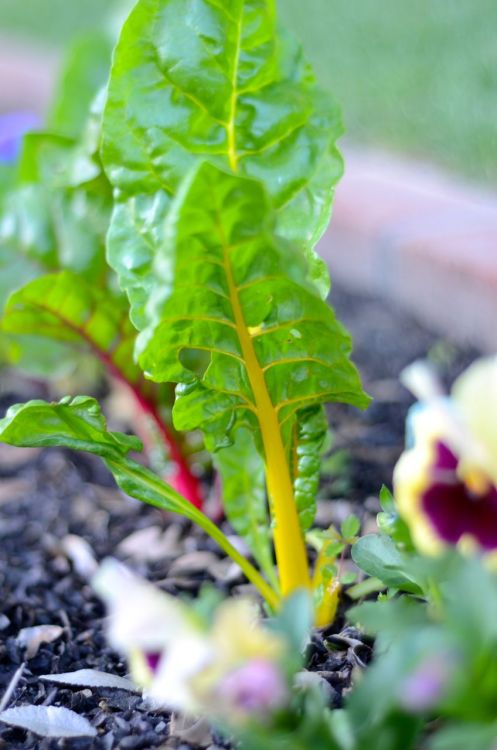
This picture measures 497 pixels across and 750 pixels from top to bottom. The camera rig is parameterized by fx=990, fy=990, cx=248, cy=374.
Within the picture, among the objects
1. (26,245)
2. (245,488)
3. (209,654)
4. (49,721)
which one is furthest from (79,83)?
(209,654)

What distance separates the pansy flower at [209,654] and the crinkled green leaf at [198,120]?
17.5 inches

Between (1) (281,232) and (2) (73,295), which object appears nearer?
(1) (281,232)

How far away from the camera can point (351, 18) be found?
3982mm

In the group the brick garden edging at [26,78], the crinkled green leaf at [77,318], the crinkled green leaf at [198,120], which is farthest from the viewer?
the brick garden edging at [26,78]

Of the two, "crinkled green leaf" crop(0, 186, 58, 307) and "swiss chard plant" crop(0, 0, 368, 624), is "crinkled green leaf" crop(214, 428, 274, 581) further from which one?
"crinkled green leaf" crop(0, 186, 58, 307)

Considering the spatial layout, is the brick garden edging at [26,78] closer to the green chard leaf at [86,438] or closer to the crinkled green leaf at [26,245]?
the crinkled green leaf at [26,245]

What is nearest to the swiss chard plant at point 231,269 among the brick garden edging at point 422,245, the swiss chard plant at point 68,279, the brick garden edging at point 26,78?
the swiss chard plant at point 68,279

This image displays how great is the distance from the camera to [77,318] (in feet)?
4.47

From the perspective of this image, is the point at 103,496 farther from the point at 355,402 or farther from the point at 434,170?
the point at 434,170

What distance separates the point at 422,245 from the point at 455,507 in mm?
1484

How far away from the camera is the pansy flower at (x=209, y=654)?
→ 0.57 m

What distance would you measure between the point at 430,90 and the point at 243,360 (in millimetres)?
2249

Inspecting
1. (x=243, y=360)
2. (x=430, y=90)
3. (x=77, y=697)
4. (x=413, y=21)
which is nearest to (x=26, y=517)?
(x=77, y=697)

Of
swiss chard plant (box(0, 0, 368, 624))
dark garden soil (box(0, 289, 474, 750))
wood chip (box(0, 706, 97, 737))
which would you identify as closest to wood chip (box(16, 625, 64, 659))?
dark garden soil (box(0, 289, 474, 750))
